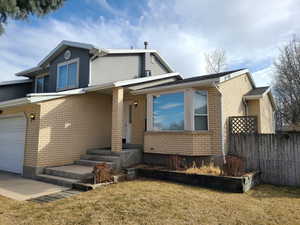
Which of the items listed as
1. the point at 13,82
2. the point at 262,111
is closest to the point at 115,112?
the point at 262,111

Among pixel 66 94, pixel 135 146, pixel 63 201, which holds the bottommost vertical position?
pixel 63 201

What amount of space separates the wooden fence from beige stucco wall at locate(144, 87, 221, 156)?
39.4 inches

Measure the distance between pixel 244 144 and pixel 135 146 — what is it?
16.5ft

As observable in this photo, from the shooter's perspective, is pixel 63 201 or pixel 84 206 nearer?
pixel 84 206

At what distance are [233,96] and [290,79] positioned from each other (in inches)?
545

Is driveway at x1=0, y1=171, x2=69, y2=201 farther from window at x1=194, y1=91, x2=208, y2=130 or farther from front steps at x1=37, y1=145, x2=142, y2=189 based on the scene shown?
window at x1=194, y1=91, x2=208, y2=130

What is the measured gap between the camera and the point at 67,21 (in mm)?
10398

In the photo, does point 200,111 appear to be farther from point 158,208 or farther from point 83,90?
point 83,90

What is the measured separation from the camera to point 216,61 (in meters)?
25.6

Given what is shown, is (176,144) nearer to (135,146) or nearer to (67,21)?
(135,146)


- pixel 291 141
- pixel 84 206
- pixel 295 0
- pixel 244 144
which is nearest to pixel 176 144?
pixel 244 144

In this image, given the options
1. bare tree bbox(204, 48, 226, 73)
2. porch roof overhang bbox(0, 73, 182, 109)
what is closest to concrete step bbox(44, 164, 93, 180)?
porch roof overhang bbox(0, 73, 182, 109)

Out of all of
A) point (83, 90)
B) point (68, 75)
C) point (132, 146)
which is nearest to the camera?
point (83, 90)

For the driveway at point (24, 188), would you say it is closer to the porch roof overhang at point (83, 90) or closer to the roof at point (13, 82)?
the porch roof overhang at point (83, 90)
